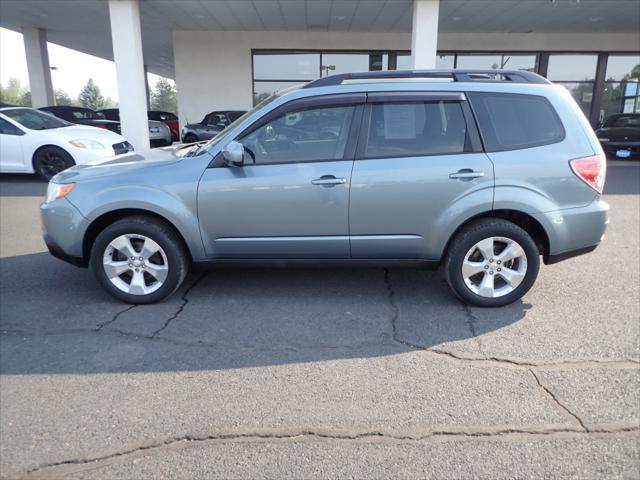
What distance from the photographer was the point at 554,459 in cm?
243

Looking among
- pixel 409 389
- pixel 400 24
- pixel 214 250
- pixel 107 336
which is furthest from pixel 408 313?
pixel 400 24

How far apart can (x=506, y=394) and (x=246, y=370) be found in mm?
1645

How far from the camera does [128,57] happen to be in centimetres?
1336

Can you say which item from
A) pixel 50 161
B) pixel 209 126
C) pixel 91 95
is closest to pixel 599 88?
pixel 209 126

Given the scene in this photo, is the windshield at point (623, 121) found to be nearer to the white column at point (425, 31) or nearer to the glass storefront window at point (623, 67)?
the white column at point (425, 31)

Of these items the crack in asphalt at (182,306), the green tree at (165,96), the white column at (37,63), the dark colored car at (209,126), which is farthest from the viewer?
the green tree at (165,96)

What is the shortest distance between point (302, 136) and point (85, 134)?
790cm

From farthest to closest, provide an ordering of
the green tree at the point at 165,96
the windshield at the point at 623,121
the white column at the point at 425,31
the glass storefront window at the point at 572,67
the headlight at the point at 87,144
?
the green tree at the point at 165,96
the glass storefront window at the point at 572,67
the windshield at the point at 623,121
the white column at the point at 425,31
the headlight at the point at 87,144

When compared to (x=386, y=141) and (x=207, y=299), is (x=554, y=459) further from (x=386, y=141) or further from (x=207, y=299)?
(x=207, y=299)

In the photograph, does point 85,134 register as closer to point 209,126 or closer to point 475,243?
point 209,126

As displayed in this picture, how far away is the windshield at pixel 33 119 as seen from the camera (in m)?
10.3

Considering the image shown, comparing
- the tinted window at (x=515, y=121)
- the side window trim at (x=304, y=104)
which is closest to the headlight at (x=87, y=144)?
the side window trim at (x=304, y=104)

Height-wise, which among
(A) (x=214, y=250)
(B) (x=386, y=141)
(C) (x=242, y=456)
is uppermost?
(B) (x=386, y=141)

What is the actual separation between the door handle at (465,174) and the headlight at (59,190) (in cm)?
320
